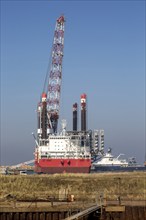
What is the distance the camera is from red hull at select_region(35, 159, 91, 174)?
4678 inches

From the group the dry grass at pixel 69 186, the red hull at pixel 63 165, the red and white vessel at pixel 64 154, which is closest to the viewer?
the dry grass at pixel 69 186

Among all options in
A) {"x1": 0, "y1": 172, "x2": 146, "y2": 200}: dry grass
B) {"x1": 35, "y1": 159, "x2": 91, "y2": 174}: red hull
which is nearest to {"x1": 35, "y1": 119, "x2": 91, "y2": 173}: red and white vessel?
{"x1": 35, "y1": 159, "x2": 91, "y2": 174}: red hull

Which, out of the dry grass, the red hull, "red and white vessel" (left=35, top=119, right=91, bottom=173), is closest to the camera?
the dry grass

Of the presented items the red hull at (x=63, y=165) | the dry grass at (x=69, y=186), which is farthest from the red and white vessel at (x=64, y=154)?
the dry grass at (x=69, y=186)

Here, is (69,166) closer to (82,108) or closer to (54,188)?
(82,108)

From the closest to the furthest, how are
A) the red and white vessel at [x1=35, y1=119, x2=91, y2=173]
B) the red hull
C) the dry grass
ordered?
the dry grass, the red hull, the red and white vessel at [x1=35, y1=119, x2=91, y2=173]

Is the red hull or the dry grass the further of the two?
the red hull

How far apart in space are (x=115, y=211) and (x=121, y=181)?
108 feet

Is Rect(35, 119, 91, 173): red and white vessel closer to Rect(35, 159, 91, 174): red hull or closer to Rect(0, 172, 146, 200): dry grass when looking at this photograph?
Rect(35, 159, 91, 174): red hull

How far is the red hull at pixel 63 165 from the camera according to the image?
4678 inches

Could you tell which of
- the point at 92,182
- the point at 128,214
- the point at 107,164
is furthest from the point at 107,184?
the point at 107,164

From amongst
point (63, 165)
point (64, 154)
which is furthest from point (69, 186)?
point (64, 154)

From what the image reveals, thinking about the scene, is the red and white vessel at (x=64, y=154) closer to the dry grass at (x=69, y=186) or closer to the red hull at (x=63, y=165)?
the red hull at (x=63, y=165)

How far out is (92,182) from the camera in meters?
64.6
